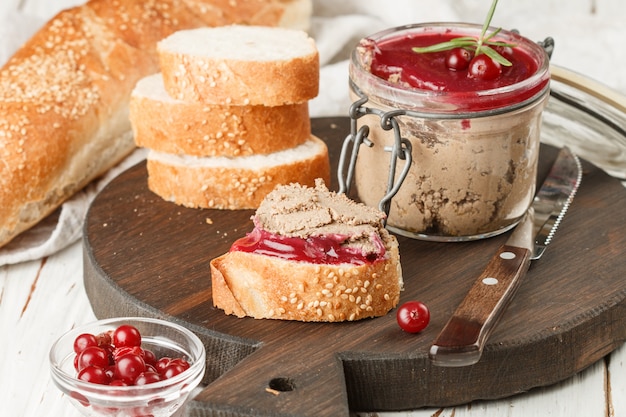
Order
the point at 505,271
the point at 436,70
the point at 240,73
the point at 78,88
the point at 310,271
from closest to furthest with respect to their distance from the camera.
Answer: the point at 310,271, the point at 505,271, the point at 436,70, the point at 240,73, the point at 78,88

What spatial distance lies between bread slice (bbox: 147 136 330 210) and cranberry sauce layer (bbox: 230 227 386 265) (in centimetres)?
89

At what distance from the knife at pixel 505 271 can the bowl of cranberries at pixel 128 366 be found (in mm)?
779

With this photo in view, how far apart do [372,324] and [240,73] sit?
1300 millimetres

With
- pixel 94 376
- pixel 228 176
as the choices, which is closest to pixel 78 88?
pixel 228 176

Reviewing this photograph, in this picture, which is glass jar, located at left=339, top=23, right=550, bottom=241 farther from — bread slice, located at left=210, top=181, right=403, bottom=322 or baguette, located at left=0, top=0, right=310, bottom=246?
baguette, located at left=0, top=0, right=310, bottom=246

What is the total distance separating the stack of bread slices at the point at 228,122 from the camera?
156 inches

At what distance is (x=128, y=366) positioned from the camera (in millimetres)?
2855

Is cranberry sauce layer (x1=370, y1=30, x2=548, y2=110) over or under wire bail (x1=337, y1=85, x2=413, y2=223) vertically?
over

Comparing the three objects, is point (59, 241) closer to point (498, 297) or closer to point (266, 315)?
point (266, 315)

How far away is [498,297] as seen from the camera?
10.2 ft

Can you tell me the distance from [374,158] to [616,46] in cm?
236

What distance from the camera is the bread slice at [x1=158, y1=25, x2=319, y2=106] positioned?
12.9 ft

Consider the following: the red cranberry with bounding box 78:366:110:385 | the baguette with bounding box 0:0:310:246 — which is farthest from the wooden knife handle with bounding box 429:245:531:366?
the baguette with bounding box 0:0:310:246

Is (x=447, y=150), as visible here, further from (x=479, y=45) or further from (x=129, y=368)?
(x=129, y=368)
